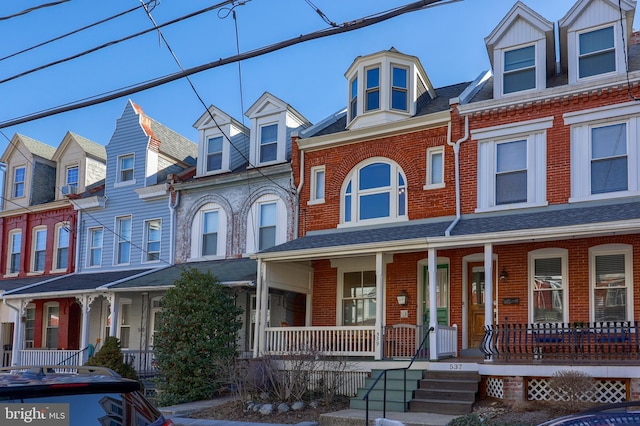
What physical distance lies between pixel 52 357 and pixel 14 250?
22.7 feet

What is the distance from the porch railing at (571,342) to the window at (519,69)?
229 inches

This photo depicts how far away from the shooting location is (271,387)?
598 inches

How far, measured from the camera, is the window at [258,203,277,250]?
20.8 m

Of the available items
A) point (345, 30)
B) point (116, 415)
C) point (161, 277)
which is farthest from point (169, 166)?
point (116, 415)

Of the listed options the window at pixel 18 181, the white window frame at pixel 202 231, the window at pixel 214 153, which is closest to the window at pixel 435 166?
the white window frame at pixel 202 231

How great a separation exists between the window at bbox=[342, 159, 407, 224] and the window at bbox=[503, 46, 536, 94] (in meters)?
3.47

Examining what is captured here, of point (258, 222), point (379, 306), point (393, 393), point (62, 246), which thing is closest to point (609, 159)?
point (379, 306)

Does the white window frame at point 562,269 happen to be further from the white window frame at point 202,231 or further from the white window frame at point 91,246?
the white window frame at point 91,246

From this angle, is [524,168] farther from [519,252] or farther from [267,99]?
[267,99]

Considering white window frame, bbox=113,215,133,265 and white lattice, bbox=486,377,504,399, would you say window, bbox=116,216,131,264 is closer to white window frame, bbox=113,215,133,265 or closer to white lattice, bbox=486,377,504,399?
white window frame, bbox=113,215,133,265

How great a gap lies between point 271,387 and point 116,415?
1019 cm

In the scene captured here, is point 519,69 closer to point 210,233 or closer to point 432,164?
point 432,164

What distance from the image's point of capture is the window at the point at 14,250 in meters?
27.6

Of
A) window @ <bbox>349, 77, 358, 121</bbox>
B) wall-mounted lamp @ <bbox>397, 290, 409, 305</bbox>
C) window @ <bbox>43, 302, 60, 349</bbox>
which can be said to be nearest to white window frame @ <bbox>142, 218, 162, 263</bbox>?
window @ <bbox>43, 302, 60, 349</bbox>
